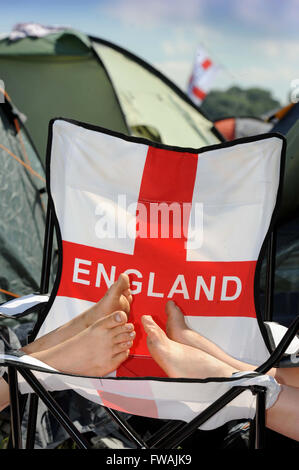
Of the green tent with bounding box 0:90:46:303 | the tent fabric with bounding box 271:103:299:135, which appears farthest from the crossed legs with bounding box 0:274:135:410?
the tent fabric with bounding box 271:103:299:135

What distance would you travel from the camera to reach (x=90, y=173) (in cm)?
164

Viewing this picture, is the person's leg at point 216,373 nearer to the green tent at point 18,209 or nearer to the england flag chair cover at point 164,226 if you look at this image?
the england flag chair cover at point 164,226

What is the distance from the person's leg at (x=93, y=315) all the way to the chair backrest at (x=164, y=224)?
23 cm

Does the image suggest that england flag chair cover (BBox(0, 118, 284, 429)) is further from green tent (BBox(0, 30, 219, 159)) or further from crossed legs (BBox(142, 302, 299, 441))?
green tent (BBox(0, 30, 219, 159))

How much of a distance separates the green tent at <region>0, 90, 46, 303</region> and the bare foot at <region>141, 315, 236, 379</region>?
112 cm

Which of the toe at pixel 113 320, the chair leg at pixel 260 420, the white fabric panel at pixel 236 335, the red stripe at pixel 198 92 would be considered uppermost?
the toe at pixel 113 320

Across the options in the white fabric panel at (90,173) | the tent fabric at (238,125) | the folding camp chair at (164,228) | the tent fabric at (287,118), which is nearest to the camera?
the folding camp chair at (164,228)

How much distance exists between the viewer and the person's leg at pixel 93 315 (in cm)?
127

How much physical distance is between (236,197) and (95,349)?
635 millimetres

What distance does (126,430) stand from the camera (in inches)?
48.3

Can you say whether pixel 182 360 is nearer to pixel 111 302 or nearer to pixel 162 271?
pixel 111 302

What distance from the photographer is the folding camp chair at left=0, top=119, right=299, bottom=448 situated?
152cm

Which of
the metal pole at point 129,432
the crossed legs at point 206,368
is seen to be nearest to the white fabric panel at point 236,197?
the crossed legs at point 206,368

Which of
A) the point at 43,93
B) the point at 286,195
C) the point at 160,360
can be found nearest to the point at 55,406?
the point at 160,360
